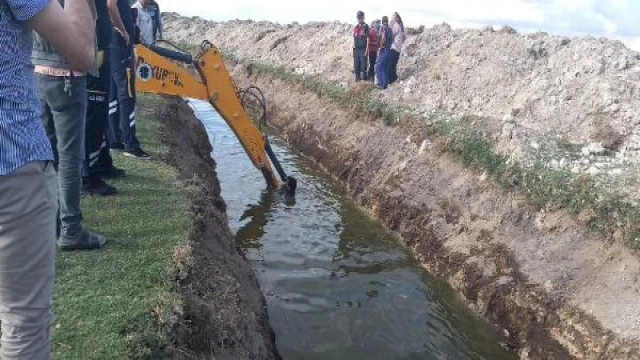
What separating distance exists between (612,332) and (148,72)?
24.1ft

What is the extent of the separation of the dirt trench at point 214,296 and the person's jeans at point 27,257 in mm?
1701

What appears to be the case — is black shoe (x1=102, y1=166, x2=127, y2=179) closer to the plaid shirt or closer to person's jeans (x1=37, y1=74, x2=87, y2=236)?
person's jeans (x1=37, y1=74, x2=87, y2=236)

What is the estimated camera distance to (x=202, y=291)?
206 inches

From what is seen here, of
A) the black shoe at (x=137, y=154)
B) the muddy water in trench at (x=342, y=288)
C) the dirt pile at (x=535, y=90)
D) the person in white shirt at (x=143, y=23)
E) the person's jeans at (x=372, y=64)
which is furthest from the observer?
the person's jeans at (x=372, y=64)

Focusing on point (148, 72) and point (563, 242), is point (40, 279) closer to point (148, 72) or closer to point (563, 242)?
point (148, 72)

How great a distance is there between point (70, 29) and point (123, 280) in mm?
2838

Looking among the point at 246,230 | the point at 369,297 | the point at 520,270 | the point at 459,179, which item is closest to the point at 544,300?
the point at 520,270

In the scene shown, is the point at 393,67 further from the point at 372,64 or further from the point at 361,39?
the point at 361,39

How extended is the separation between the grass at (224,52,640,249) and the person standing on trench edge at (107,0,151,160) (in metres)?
→ 5.87

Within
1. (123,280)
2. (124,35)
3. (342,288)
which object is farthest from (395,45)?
(123,280)

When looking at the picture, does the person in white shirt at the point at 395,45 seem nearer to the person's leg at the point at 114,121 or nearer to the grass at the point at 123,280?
the person's leg at the point at 114,121

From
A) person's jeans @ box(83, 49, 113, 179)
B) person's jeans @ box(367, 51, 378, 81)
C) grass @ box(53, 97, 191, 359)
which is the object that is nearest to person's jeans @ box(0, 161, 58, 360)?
grass @ box(53, 97, 191, 359)

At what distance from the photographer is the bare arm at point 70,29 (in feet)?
7.89

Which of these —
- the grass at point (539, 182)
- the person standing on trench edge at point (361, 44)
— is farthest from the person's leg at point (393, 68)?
the grass at point (539, 182)
